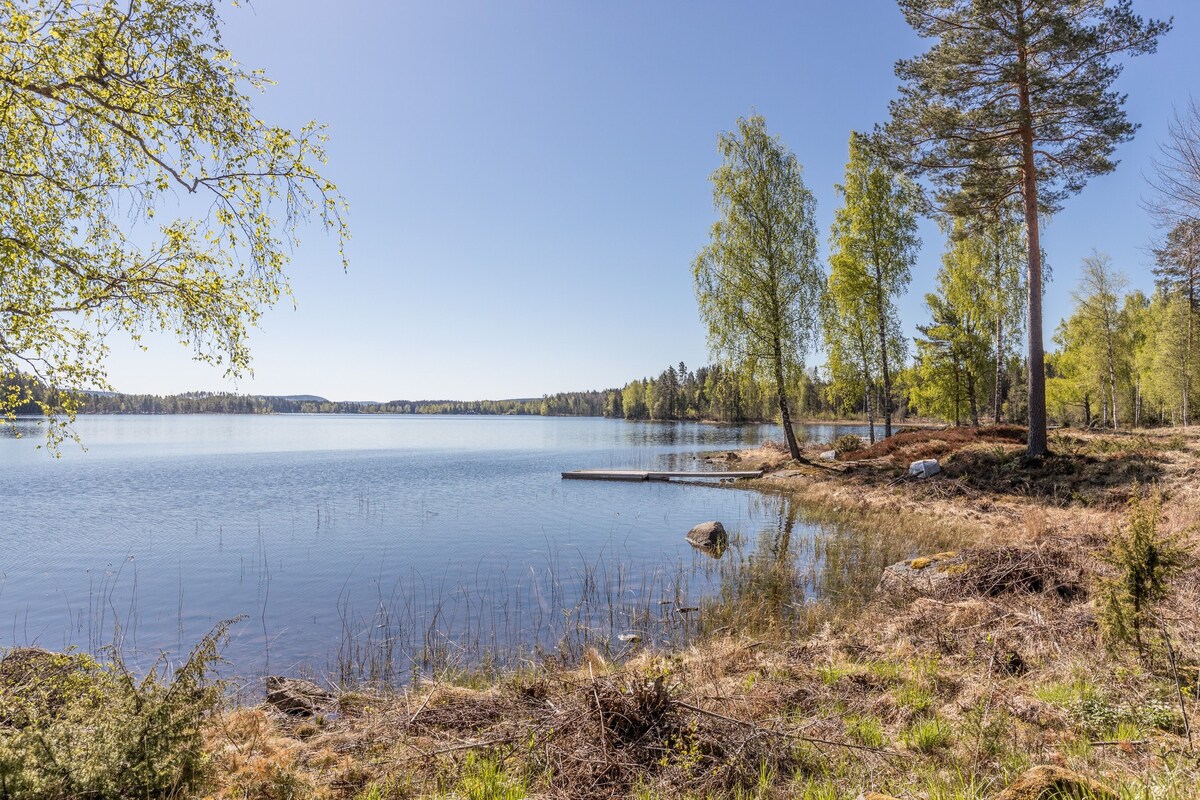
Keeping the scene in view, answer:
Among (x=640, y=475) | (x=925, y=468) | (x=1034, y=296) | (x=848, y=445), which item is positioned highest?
(x=1034, y=296)

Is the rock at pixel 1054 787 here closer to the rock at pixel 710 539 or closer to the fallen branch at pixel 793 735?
the fallen branch at pixel 793 735

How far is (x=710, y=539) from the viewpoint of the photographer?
1280 cm

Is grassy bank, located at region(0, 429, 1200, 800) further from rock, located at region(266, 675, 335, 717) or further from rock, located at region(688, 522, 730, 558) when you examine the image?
rock, located at region(688, 522, 730, 558)

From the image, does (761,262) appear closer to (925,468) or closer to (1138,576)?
(925,468)

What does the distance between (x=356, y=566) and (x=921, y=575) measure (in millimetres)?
10905

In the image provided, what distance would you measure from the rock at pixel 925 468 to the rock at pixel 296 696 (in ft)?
55.2

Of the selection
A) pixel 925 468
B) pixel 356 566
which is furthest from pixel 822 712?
pixel 925 468

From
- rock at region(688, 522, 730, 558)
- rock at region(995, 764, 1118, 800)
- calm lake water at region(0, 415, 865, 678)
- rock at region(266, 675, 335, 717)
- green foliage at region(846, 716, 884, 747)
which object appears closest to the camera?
rock at region(995, 764, 1118, 800)

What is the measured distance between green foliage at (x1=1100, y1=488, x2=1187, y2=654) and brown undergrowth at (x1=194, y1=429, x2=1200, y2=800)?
0.15m

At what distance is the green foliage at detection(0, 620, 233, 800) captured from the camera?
2.97 meters

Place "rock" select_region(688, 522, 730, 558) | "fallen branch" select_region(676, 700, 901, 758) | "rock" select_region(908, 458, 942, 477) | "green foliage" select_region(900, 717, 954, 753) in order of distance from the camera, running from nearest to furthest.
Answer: "fallen branch" select_region(676, 700, 901, 758), "green foliage" select_region(900, 717, 954, 753), "rock" select_region(688, 522, 730, 558), "rock" select_region(908, 458, 942, 477)

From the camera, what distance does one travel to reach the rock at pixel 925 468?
16.8 metres

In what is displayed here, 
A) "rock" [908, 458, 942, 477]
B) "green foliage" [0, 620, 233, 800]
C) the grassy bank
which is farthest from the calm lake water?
"rock" [908, 458, 942, 477]

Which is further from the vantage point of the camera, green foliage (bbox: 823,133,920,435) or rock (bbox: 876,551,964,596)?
green foliage (bbox: 823,133,920,435)
